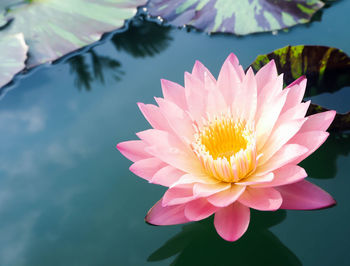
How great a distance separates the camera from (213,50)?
5.42ft

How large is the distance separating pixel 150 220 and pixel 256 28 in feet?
3.42

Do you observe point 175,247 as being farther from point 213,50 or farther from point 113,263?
point 213,50

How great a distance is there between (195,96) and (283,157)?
12.3 inches

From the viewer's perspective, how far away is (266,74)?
43.7 inches

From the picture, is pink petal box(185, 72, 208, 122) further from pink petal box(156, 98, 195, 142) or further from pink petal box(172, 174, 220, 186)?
pink petal box(172, 174, 220, 186)

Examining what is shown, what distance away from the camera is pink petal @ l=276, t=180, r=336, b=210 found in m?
0.94

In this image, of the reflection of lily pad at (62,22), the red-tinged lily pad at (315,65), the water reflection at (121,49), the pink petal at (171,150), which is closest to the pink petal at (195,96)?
the pink petal at (171,150)

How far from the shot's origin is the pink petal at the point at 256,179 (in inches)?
35.3

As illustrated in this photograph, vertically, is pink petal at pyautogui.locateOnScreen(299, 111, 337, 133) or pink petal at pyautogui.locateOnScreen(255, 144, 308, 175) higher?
pink petal at pyautogui.locateOnScreen(299, 111, 337, 133)

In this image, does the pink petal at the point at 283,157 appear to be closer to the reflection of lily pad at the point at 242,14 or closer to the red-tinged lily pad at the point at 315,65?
the red-tinged lily pad at the point at 315,65

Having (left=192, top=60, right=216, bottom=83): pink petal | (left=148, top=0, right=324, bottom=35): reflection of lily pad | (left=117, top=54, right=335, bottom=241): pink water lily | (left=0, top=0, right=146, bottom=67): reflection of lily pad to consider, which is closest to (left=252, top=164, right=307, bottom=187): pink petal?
(left=117, top=54, right=335, bottom=241): pink water lily

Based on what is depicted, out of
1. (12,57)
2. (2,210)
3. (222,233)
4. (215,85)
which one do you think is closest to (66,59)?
(12,57)

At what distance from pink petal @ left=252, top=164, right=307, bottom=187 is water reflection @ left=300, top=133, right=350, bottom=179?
0.26m

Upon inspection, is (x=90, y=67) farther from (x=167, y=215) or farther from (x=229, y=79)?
(x=167, y=215)
